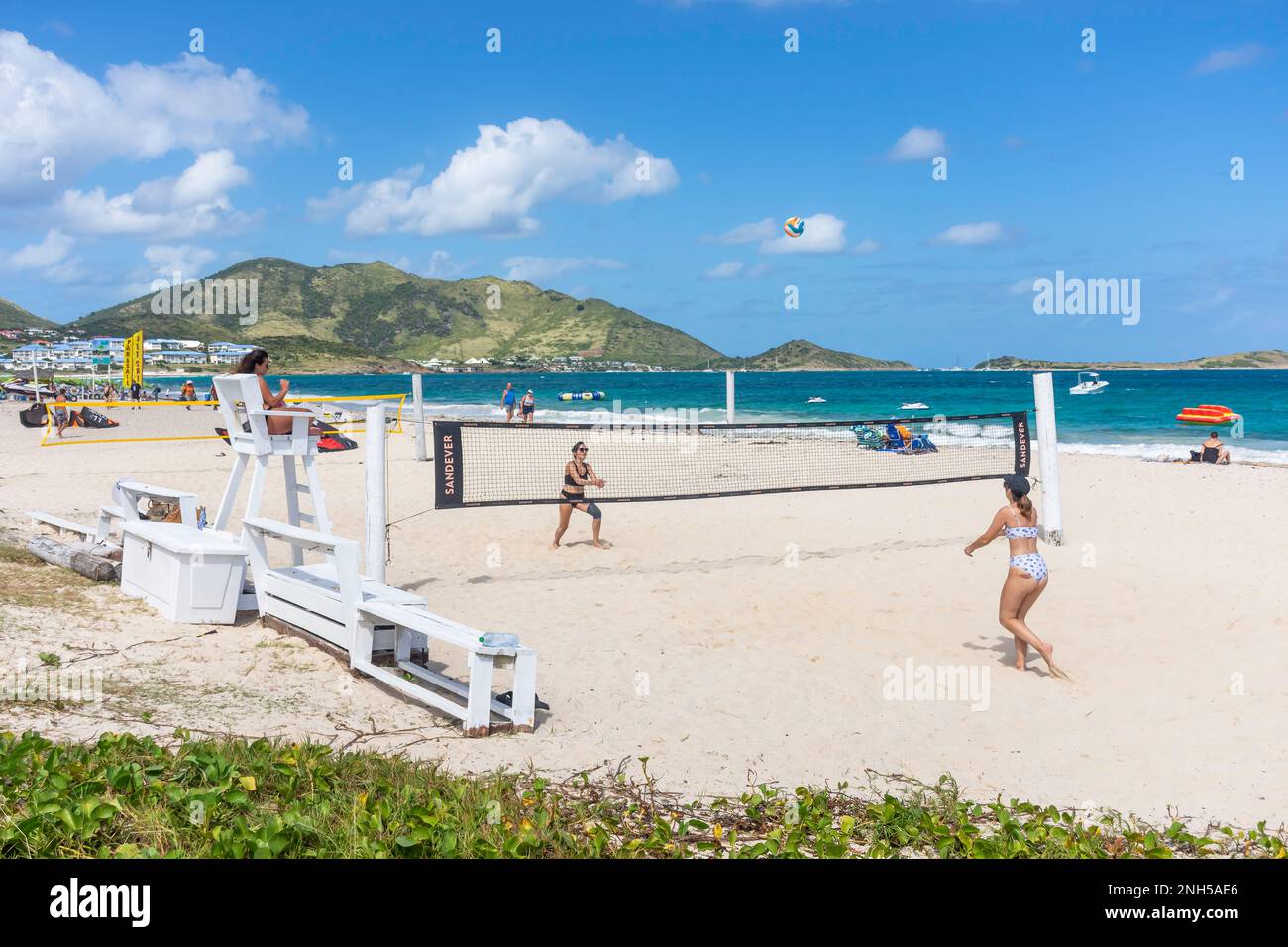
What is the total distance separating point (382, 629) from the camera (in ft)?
21.3

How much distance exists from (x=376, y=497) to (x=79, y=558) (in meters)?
2.53

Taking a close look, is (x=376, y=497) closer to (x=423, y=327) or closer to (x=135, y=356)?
(x=135, y=356)

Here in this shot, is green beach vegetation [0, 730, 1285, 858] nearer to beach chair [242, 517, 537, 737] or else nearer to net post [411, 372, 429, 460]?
beach chair [242, 517, 537, 737]

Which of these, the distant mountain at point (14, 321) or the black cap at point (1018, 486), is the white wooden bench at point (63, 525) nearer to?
the black cap at point (1018, 486)

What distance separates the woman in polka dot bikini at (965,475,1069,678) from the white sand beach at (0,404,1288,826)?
0.88 ft

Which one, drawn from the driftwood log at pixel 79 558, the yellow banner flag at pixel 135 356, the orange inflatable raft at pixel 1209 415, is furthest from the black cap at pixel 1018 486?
the yellow banner flag at pixel 135 356

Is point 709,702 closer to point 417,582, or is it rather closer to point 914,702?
point 914,702

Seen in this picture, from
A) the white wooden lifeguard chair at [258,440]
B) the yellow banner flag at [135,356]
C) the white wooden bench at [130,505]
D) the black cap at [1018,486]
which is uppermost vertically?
the yellow banner flag at [135,356]

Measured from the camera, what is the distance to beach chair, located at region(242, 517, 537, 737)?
18.0 ft

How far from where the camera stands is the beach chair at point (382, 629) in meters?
5.48

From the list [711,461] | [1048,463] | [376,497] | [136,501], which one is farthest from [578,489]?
[711,461]

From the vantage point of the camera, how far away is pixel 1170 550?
11344 mm

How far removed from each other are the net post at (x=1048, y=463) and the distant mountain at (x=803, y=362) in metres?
158

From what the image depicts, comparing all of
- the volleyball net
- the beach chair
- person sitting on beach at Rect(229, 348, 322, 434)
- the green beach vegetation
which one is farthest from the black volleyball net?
the green beach vegetation
